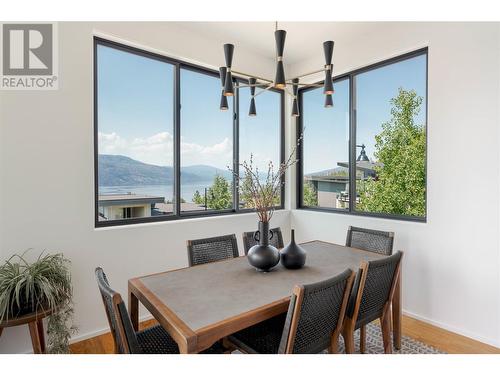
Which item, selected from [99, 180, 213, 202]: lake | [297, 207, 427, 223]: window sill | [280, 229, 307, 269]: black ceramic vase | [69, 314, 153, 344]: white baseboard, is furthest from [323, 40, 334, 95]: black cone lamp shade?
[69, 314, 153, 344]: white baseboard

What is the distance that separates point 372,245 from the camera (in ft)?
8.63

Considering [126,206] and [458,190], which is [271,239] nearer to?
[126,206]

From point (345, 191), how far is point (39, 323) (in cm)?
316

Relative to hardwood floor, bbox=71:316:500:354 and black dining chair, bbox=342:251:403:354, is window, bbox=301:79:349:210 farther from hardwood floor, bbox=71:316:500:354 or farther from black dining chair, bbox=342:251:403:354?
black dining chair, bbox=342:251:403:354

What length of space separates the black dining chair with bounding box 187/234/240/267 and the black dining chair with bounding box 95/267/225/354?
592mm

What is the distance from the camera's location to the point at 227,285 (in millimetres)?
1751

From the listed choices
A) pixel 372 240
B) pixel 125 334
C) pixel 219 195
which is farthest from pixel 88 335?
pixel 372 240

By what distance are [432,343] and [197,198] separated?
99.8 inches

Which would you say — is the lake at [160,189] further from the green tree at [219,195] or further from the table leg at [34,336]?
the table leg at [34,336]

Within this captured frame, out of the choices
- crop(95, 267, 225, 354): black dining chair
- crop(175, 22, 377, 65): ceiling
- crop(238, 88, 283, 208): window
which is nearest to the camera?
crop(95, 267, 225, 354): black dining chair

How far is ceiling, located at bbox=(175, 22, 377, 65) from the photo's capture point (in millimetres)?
3010
